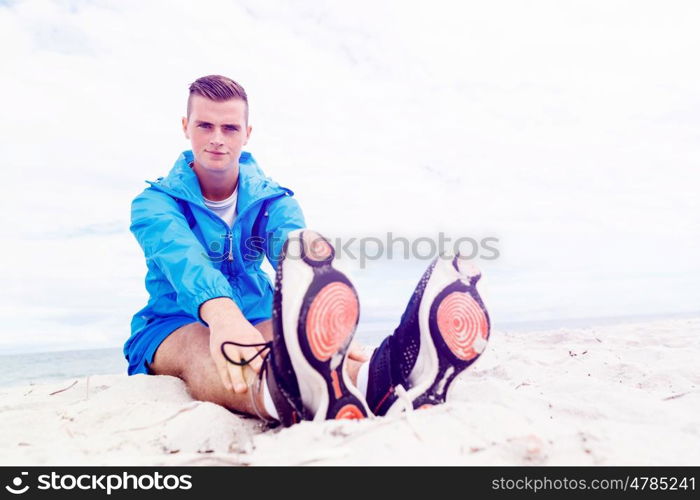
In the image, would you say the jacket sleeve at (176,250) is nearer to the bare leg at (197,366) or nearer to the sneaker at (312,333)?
the bare leg at (197,366)

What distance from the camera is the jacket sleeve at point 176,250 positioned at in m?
1.71

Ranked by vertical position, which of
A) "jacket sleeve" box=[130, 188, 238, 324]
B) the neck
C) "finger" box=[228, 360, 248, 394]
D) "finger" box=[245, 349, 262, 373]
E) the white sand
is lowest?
the white sand

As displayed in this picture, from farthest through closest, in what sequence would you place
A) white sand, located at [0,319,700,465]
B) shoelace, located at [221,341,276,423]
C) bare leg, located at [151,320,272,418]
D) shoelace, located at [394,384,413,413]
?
bare leg, located at [151,320,272,418], shoelace, located at [221,341,276,423], shoelace, located at [394,384,413,413], white sand, located at [0,319,700,465]

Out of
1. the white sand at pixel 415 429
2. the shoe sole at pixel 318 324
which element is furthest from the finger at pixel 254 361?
the shoe sole at pixel 318 324

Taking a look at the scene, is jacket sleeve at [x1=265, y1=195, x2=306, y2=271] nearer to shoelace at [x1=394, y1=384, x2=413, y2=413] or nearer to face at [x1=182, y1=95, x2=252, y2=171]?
face at [x1=182, y1=95, x2=252, y2=171]

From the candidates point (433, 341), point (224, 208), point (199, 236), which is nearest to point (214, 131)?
point (224, 208)

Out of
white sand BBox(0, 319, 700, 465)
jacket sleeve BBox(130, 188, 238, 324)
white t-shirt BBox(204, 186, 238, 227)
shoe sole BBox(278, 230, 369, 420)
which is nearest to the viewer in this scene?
white sand BBox(0, 319, 700, 465)

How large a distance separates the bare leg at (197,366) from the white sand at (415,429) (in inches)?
2.3

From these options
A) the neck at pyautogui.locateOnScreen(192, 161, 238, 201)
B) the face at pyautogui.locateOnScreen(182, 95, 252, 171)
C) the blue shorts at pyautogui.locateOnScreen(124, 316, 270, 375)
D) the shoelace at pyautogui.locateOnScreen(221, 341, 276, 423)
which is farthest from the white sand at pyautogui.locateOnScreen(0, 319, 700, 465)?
the face at pyautogui.locateOnScreen(182, 95, 252, 171)

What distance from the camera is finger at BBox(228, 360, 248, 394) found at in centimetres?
153

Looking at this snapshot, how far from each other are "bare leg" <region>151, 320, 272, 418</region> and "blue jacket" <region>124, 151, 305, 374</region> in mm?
76
